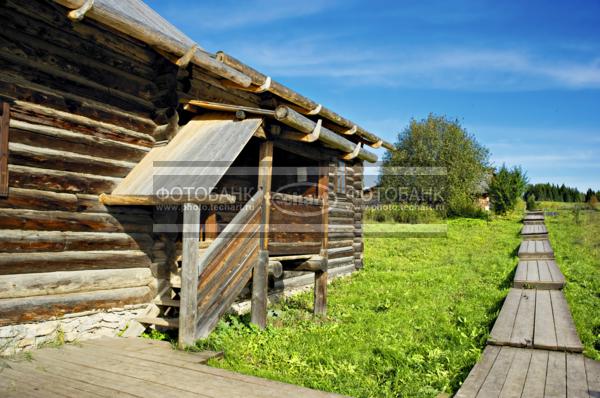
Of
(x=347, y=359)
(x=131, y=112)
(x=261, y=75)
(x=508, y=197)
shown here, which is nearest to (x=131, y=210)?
(x=131, y=112)

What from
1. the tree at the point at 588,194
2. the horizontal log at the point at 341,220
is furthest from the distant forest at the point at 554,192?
the horizontal log at the point at 341,220

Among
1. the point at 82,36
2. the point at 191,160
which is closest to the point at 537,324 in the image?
the point at 191,160

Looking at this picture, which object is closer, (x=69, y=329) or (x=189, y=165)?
(x=69, y=329)

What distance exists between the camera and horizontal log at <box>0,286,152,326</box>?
4457 mm

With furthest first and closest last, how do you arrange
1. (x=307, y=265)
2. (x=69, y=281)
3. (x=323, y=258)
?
(x=323, y=258)
(x=307, y=265)
(x=69, y=281)

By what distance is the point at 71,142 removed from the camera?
5148 millimetres

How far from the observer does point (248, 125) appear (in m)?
5.62

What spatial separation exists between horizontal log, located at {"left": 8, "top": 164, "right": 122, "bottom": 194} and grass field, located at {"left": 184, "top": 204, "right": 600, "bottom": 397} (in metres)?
2.40

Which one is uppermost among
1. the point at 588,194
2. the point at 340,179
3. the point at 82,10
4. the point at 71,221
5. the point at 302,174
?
the point at 588,194

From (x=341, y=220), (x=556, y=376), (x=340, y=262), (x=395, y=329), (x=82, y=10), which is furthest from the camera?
(x=341, y=220)

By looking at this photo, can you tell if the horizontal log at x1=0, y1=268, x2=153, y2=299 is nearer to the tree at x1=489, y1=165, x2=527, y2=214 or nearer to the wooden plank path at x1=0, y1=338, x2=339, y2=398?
the wooden plank path at x1=0, y1=338, x2=339, y2=398

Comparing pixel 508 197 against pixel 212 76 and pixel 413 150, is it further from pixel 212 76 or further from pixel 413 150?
pixel 212 76

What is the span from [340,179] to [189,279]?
7.98 meters

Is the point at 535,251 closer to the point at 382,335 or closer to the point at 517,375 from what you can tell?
the point at 382,335
